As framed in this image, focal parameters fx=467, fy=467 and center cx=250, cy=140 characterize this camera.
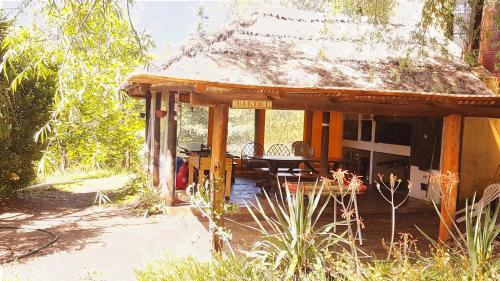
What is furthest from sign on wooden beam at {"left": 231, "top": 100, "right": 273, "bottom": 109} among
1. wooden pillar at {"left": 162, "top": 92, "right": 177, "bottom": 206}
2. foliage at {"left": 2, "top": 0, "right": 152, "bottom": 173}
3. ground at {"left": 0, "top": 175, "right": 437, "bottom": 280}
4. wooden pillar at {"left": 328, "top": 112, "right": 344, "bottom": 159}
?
wooden pillar at {"left": 328, "top": 112, "right": 344, "bottom": 159}

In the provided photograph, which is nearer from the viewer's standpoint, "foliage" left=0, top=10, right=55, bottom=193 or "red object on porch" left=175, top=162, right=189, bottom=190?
"foliage" left=0, top=10, right=55, bottom=193

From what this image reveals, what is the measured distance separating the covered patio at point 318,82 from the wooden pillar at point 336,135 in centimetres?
294

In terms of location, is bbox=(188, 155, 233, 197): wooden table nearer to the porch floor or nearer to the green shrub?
the porch floor

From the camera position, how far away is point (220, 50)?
6.96 meters

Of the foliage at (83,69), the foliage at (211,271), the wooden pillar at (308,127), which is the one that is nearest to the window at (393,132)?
the wooden pillar at (308,127)

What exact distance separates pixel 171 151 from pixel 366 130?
19.3 ft

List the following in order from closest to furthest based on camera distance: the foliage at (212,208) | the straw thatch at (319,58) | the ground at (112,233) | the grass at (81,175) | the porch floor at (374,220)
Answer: the foliage at (212,208), the ground at (112,233), the straw thatch at (319,58), the porch floor at (374,220), the grass at (81,175)

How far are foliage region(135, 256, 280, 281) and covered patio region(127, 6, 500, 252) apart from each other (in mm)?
949

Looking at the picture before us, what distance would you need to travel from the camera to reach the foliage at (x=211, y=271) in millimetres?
4191

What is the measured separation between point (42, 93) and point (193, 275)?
6917 millimetres

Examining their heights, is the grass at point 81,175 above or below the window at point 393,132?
below

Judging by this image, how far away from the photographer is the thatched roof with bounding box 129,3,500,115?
6.57 metres

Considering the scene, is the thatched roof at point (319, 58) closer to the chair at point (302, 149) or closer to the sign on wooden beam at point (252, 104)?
the sign on wooden beam at point (252, 104)

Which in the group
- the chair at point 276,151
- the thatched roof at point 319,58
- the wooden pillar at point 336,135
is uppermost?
the thatched roof at point 319,58
